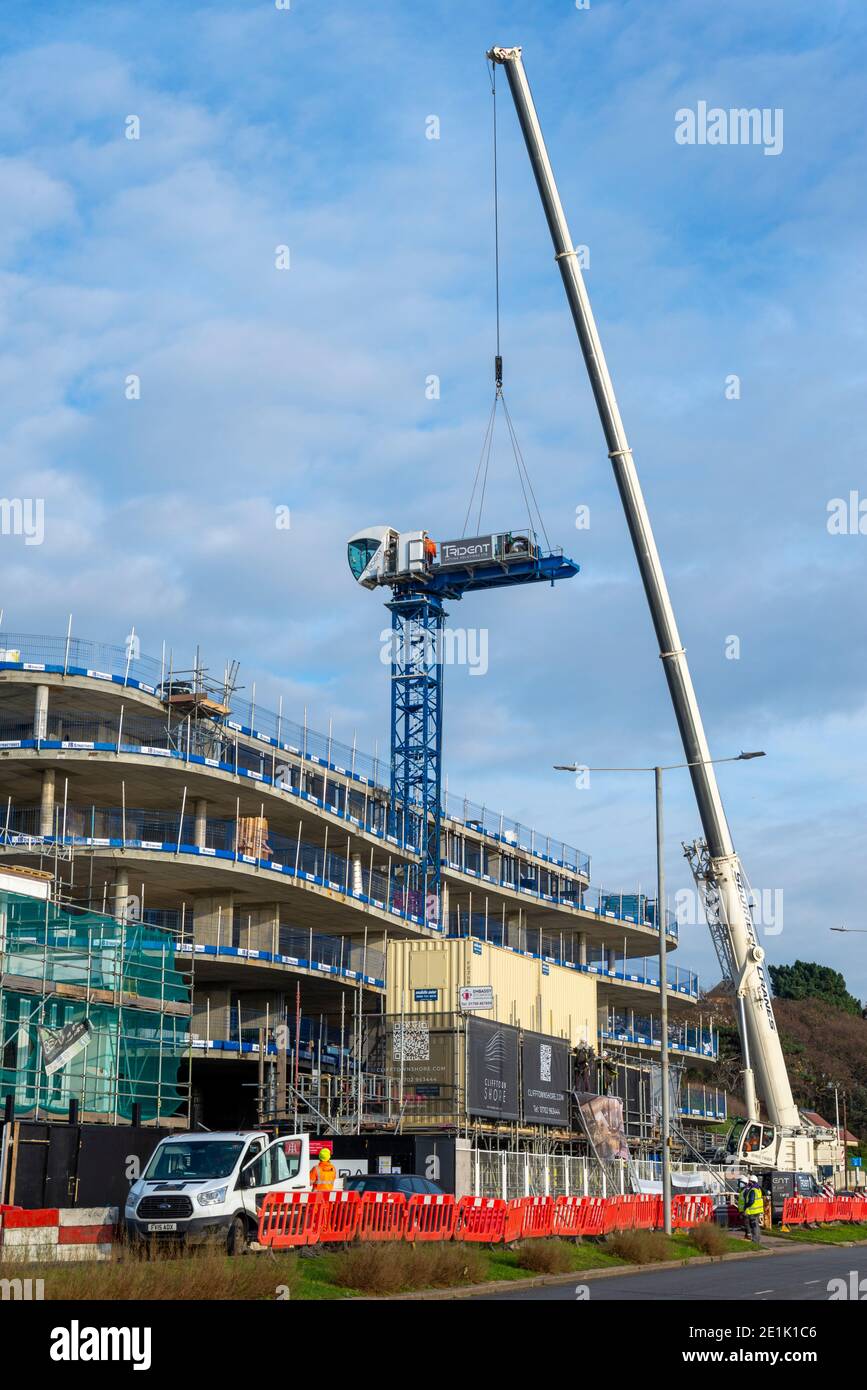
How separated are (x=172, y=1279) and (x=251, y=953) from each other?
43539 mm

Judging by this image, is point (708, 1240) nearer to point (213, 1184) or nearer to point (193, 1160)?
point (193, 1160)

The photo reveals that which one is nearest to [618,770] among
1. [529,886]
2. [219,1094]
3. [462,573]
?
[219,1094]

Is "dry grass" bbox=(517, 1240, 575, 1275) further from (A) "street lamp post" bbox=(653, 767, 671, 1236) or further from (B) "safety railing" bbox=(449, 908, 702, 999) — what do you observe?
(B) "safety railing" bbox=(449, 908, 702, 999)

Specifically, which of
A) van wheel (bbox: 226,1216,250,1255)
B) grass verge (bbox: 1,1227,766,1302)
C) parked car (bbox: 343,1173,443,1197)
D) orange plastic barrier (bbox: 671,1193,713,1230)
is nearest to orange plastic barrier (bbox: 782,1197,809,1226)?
orange plastic barrier (bbox: 671,1193,713,1230)

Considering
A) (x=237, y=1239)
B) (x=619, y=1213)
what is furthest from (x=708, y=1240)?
(x=237, y=1239)

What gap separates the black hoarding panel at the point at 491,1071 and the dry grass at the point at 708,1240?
36.7 feet

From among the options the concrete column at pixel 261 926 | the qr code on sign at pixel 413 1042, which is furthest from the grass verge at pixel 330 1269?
the concrete column at pixel 261 926

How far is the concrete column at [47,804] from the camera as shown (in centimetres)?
5581

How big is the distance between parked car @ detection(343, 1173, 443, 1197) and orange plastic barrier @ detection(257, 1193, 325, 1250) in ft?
9.54

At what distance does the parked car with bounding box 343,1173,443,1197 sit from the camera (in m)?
26.4

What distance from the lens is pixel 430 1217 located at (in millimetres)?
25266

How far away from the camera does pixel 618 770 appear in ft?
124
